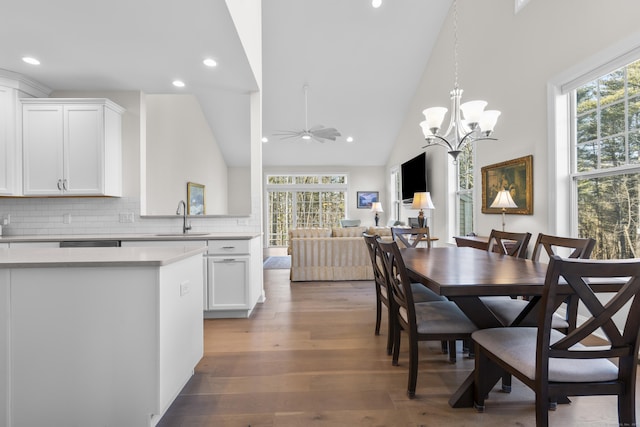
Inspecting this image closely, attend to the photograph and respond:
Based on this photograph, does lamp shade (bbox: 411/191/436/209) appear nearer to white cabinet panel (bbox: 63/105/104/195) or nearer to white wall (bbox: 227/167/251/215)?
white cabinet panel (bbox: 63/105/104/195)

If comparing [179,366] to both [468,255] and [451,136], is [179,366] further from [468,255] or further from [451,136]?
[451,136]

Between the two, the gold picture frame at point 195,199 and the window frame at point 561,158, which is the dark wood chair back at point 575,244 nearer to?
the window frame at point 561,158

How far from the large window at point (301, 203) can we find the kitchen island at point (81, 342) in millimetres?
8135

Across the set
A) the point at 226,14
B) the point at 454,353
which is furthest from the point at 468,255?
the point at 226,14

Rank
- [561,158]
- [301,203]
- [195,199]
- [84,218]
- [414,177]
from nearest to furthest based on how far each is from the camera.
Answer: [561,158]
[84,218]
[195,199]
[414,177]
[301,203]

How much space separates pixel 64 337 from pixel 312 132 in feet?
15.6

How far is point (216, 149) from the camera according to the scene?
8.11 m

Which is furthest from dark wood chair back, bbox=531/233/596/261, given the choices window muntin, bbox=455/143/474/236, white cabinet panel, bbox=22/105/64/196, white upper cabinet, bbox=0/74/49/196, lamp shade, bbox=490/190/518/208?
white upper cabinet, bbox=0/74/49/196

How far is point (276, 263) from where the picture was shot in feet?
21.9

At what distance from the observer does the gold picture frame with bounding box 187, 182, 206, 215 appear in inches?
235

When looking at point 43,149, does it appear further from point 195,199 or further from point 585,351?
point 585,351

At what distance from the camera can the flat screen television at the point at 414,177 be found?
628cm

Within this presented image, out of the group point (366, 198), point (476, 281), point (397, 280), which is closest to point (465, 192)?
point (397, 280)

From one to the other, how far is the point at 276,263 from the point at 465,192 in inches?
155
